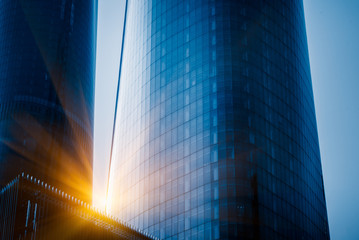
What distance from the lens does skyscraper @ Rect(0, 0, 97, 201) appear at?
138m

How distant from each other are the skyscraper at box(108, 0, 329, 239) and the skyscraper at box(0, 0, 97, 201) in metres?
14.4

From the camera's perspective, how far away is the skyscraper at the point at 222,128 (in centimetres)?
10119

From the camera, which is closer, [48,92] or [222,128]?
[222,128]

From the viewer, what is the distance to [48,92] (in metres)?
144

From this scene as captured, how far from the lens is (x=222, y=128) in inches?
4092

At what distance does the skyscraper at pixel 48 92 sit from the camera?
138 m

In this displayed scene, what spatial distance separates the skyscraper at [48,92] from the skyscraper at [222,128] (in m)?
14.4

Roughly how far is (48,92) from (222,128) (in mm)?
56034

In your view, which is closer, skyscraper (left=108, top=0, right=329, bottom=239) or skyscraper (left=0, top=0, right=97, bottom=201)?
skyscraper (left=108, top=0, right=329, bottom=239)

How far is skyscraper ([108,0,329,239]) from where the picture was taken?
101188mm

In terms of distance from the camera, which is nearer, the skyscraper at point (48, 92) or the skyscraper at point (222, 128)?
the skyscraper at point (222, 128)

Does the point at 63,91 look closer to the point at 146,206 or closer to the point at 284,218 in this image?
the point at 146,206

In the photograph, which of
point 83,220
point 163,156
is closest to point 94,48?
point 163,156

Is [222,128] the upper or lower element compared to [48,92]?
lower
